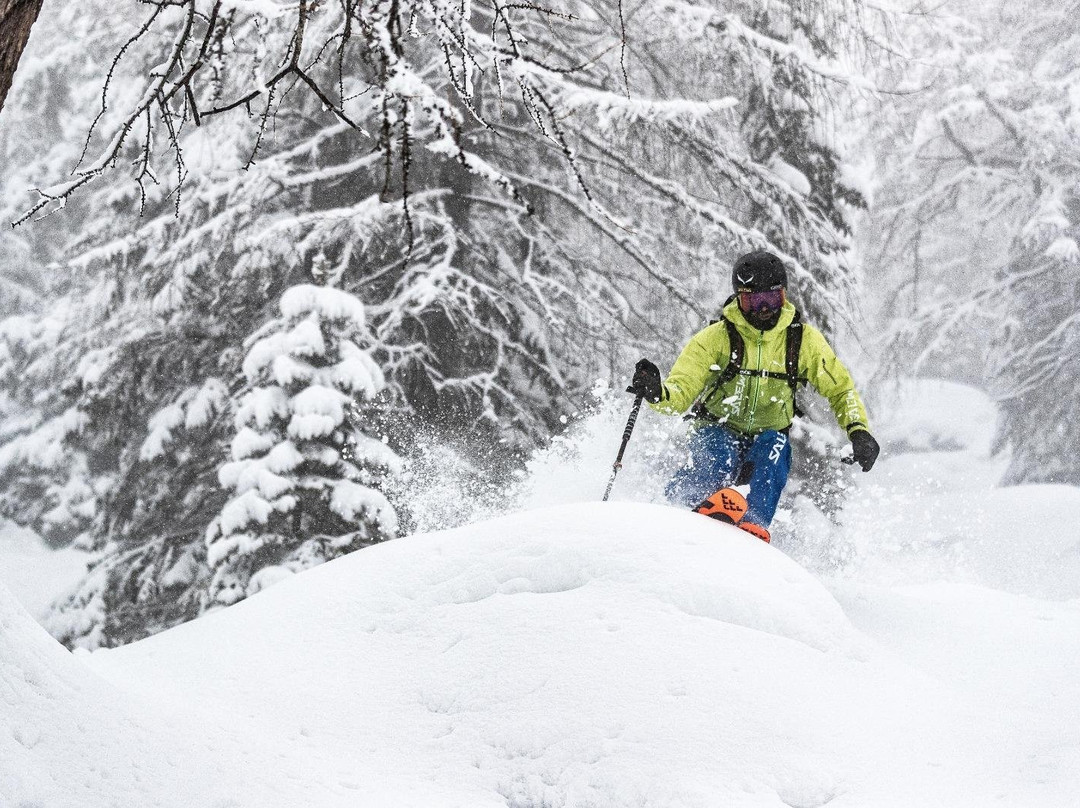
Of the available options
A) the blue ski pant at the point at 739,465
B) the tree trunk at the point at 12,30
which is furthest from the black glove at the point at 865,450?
the tree trunk at the point at 12,30

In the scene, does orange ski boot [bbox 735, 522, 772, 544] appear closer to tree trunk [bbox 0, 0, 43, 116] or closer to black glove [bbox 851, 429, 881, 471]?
black glove [bbox 851, 429, 881, 471]

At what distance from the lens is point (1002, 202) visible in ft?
72.7

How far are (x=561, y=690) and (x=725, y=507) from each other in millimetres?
2044

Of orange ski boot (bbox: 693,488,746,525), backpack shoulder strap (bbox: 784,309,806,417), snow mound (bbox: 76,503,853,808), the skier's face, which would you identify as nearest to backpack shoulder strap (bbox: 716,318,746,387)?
the skier's face

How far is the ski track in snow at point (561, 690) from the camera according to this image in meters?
3.21

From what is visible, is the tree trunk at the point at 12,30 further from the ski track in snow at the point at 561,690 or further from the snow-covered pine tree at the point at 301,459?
the snow-covered pine tree at the point at 301,459

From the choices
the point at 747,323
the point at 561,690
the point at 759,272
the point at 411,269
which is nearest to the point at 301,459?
the point at 411,269

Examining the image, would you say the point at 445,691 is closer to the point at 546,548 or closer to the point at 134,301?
the point at 546,548

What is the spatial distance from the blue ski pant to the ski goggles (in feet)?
2.71

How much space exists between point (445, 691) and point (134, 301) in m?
9.33

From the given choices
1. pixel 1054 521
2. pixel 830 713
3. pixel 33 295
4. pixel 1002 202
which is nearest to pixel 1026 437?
pixel 1002 202

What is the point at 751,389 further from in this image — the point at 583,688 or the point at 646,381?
the point at 583,688

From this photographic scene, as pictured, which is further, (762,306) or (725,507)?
(762,306)

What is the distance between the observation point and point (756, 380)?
639cm
